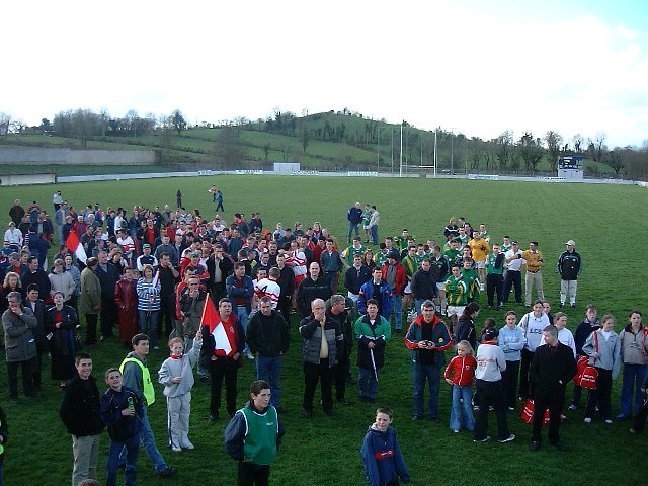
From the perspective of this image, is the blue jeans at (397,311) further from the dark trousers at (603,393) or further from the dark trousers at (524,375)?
the dark trousers at (603,393)

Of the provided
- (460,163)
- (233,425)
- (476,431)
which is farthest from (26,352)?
(460,163)

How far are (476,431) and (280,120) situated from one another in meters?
152

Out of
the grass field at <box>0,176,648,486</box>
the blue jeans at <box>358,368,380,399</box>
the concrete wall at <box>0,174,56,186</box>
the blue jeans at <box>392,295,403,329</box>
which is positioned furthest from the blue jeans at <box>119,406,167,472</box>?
the concrete wall at <box>0,174,56,186</box>

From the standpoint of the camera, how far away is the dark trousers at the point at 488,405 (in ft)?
26.2

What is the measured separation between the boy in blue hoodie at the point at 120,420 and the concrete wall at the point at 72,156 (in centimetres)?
7814

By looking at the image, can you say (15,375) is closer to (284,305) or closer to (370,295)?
(284,305)

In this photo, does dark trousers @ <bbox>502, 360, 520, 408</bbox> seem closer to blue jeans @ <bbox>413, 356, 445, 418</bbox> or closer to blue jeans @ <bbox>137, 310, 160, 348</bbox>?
Result: blue jeans @ <bbox>413, 356, 445, 418</bbox>

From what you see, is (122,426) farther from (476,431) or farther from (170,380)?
(476,431)

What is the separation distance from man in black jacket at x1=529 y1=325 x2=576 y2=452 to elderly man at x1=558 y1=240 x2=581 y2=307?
24.1 ft

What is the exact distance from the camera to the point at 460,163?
122 metres

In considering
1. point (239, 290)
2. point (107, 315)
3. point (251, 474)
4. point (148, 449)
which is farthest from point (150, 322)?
point (251, 474)

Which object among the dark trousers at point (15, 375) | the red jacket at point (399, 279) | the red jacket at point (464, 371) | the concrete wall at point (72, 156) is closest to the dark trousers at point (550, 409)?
the red jacket at point (464, 371)

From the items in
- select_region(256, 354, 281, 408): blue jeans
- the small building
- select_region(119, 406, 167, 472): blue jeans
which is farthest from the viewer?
the small building

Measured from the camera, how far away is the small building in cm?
8994
